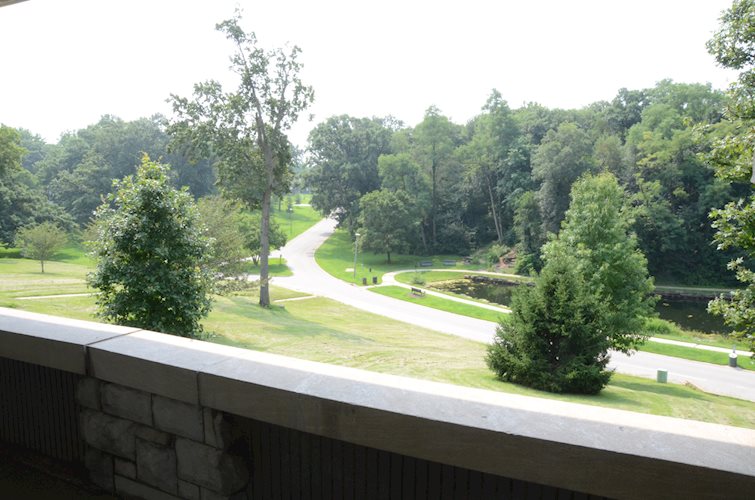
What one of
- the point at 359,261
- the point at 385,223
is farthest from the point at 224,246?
the point at 359,261

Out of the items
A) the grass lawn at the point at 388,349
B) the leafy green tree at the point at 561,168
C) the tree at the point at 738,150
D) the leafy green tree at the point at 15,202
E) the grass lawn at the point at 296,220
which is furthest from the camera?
the grass lawn at the point at 296,220

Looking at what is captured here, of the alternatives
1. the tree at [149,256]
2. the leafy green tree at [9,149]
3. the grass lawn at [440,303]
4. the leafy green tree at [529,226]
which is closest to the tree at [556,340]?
the tree at [149,256]

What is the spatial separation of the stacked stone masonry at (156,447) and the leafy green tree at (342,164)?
2144 inches

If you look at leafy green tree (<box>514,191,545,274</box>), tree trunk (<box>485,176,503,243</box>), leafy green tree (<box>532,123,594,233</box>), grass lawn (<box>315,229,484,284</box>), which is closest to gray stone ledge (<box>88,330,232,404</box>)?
grass lawn (<box>315,229,484,284</box>)

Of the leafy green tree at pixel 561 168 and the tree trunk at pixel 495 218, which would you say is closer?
the leafy green tree at pixel 561 168

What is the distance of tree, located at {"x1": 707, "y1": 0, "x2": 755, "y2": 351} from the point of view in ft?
26.1

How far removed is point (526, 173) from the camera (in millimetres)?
53531

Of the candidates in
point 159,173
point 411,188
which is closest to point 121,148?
point 411,188

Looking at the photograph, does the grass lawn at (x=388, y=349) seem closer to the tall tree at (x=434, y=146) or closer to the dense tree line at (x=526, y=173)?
the dense tree line at (x=526, y=173)

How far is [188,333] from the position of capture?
9984 mm

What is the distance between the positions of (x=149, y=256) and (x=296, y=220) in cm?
6751

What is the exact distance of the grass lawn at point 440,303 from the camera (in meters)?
27.3

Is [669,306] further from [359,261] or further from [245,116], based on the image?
[245,116]

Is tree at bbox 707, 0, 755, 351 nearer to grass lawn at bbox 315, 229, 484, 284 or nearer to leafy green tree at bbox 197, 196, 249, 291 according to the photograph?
leafy green tree at bbox 197, 196, 249, 291
